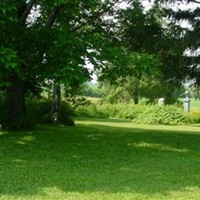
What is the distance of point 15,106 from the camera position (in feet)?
51.5

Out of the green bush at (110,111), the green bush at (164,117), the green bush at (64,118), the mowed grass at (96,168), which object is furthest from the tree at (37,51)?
the green bush at (110,111)

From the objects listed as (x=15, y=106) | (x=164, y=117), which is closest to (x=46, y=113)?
(x=15, y=106)

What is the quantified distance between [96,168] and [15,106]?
7101mm

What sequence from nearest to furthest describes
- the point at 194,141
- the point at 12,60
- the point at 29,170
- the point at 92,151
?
the point at 29,170 → the point at 12,60 → the point at 92,151 → the point at 194,141

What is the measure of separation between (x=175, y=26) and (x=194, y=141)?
3.96 metres

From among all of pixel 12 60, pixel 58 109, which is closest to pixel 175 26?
pixel 12 60

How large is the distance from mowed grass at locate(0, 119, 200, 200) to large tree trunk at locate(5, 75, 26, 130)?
0.76 meters

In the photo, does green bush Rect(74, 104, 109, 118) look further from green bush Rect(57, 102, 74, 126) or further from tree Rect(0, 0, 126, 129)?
tree Rect(0, 0, 126, 129)

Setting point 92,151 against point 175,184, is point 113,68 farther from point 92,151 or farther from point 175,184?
point 175,184

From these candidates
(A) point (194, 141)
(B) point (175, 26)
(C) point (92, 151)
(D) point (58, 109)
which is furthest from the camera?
(D) point (58, 109)

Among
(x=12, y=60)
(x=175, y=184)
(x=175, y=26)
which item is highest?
(x=175, y=26)

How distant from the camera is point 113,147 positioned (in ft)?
41.6

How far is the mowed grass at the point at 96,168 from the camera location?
7.07 m

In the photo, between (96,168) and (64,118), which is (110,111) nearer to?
(64,118)
